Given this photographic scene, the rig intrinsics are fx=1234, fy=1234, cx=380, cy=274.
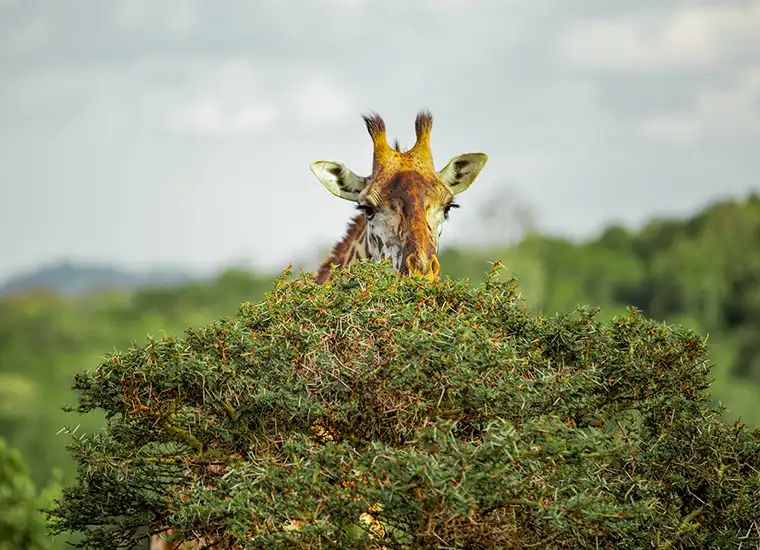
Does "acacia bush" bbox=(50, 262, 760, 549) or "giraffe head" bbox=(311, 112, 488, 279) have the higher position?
"giraffe head" bbox=(311, 112, 488, 279)

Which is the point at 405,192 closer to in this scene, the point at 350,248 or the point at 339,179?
the point at 339,179

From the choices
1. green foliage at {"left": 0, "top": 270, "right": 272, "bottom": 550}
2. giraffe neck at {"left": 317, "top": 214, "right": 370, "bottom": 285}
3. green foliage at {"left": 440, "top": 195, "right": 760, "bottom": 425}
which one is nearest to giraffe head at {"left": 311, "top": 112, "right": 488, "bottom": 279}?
giraffe neck at {"left": 317, "top": 214, "right": 370, "bottom": 285}

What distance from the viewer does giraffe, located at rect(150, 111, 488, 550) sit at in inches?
510

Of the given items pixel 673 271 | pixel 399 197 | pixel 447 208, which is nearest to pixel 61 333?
pixel 673 271

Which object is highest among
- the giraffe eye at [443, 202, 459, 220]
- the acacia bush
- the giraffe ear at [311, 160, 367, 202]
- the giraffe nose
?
the giraffe ear at [311, 160, 367, 202]

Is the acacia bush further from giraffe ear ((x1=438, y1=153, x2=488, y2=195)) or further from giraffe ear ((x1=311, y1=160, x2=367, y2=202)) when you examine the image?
giraffe ear ((x1=438, y1=153, x2=488, y2=195))

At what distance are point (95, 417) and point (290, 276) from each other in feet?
203

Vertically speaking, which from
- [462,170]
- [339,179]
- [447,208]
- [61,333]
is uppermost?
[61,333]

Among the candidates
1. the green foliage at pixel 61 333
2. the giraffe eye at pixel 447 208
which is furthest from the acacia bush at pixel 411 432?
the green foliage at pixel 61 333

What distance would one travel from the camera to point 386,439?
372 inches

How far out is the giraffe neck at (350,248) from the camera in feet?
47.3

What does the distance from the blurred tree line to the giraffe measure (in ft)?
211

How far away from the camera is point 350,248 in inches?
584

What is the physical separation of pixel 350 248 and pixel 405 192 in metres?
1.65
